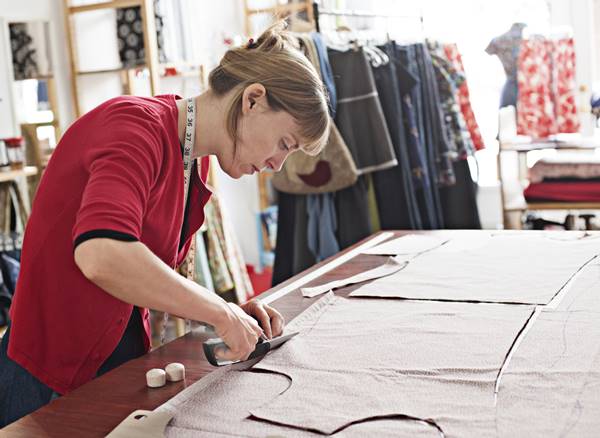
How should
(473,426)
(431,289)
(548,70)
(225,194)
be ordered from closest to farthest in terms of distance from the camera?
(473,426) < (431,289) < (548,70) < (225,194)

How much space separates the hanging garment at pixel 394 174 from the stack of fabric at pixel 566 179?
605 millimetres

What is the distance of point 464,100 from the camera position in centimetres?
427

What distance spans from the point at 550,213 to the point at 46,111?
2.93 m

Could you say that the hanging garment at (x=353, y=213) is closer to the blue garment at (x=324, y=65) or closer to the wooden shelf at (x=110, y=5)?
the blue garment at (x=324, y=65)

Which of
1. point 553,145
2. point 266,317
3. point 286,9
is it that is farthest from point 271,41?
point 286,9

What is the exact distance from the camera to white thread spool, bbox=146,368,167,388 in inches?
52.9

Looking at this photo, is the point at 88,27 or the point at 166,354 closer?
the point at 166,354

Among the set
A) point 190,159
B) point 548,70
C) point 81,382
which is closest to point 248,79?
point 190,159

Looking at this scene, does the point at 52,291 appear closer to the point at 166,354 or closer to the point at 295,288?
the point at 166,354

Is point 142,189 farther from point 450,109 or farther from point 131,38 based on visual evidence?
point 450,109

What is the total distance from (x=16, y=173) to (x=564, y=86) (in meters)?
3.10

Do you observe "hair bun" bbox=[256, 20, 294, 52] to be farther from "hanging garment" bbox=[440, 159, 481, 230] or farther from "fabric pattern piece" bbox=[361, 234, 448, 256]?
"hanging garment" bbox=[440, 159, 481, 230]

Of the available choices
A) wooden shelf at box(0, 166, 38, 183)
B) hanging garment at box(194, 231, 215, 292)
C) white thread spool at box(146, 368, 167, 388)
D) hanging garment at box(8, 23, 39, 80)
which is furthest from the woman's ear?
hanging garment at box(194, 231, 215, 292)

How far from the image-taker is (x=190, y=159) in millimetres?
1535
